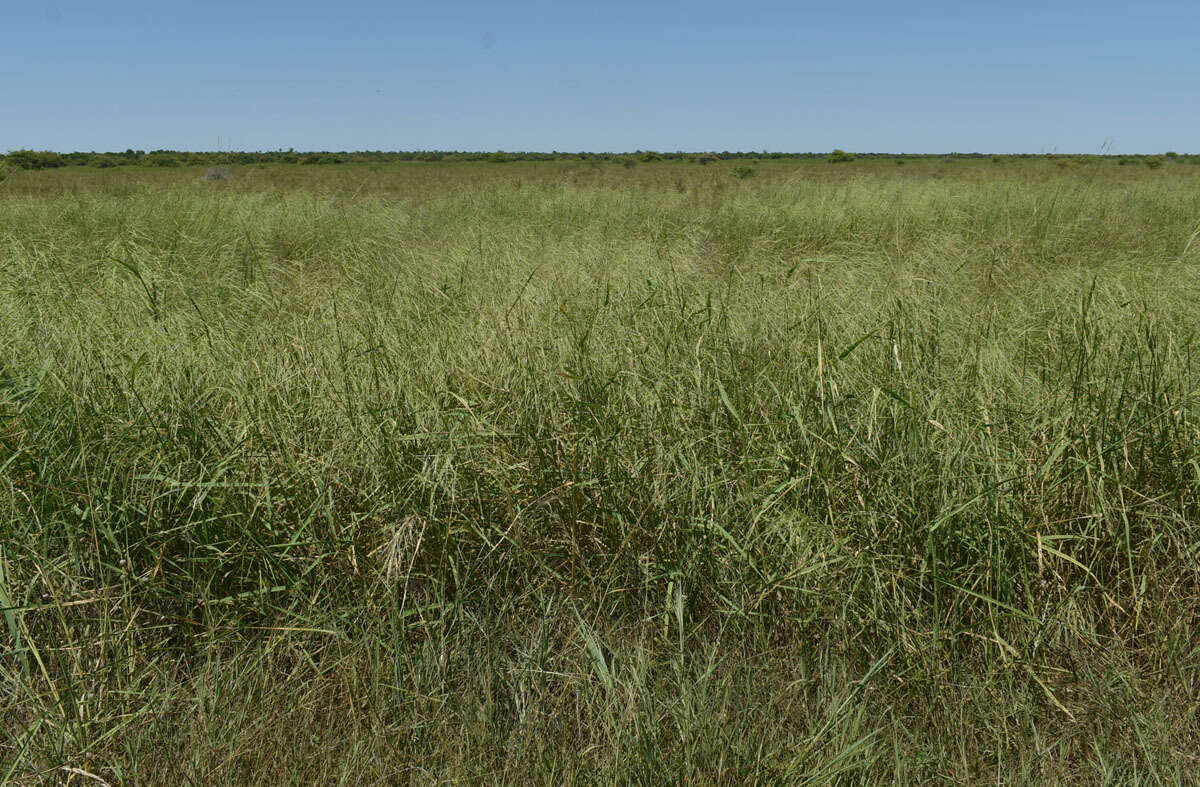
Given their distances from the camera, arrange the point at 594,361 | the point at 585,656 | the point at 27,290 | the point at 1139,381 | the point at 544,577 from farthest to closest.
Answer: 1. the point at 27,290
2. the point at 594,361
3. the point at 1139,381
4. the point at 544,577
5. the point at 585,656

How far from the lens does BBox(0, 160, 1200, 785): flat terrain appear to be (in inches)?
54.6

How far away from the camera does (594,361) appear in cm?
252

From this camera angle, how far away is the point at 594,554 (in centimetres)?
190

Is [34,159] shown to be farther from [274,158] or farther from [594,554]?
[594,554]

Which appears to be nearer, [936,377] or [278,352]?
[936,377]

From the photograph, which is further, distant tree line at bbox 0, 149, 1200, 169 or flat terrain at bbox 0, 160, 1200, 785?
distant tree line at bbox 0, 149, 1200, 169

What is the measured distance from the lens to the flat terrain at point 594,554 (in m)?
1.39

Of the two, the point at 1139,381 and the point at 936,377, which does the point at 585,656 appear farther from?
→ the point at 1139,381

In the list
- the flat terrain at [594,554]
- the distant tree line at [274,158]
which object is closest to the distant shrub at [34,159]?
the distant tree line at [274,158]

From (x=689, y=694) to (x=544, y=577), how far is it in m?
0.60

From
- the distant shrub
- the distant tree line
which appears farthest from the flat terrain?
the distant shrub

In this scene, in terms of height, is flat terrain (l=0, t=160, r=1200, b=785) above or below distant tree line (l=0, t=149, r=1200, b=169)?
below

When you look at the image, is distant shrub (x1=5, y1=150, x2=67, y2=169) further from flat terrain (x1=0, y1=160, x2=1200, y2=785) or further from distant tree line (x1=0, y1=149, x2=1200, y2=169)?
flat terrain (x1=0, y1=160, x2=1200, y2=785)

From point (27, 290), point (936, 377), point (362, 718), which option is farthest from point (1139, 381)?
point (27, 290)
